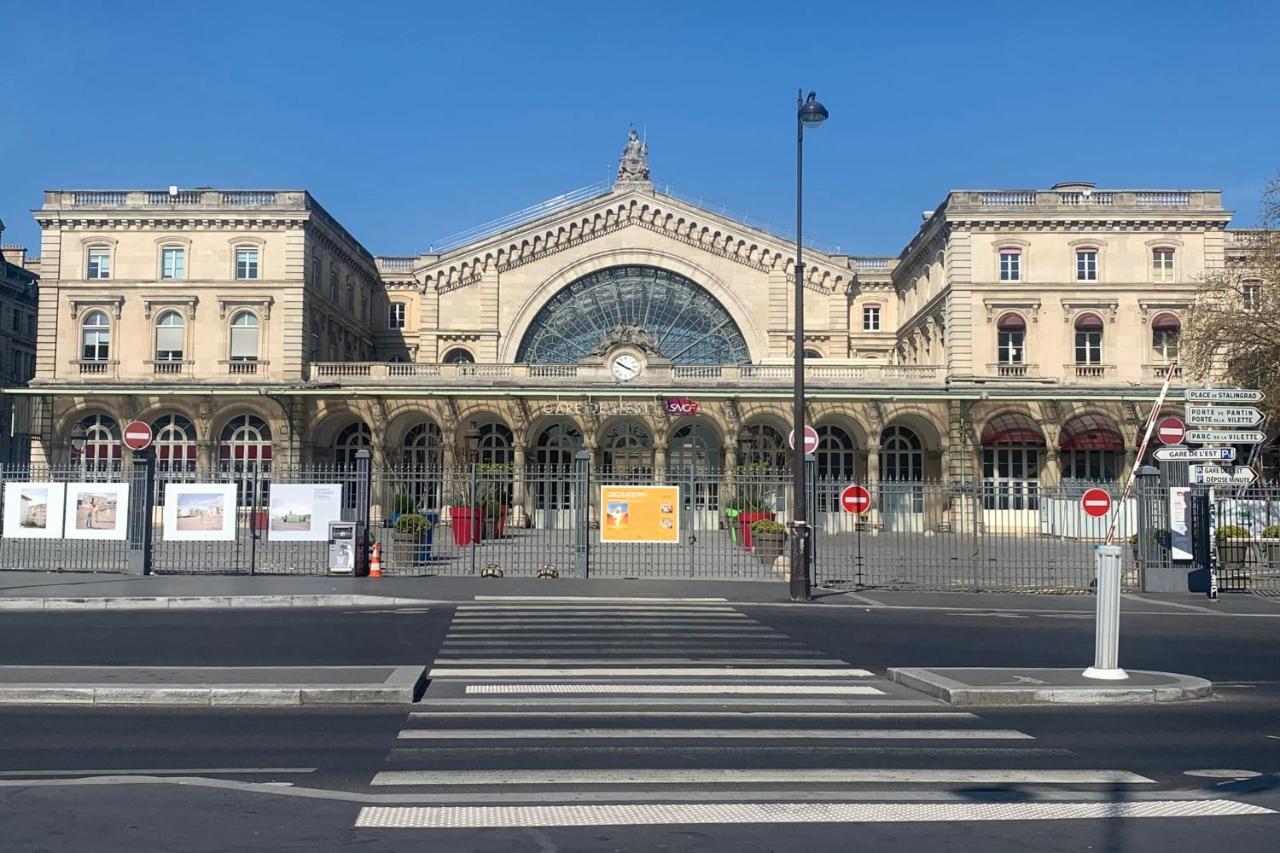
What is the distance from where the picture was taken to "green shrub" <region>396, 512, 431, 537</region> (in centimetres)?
2605

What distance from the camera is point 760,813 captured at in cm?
677

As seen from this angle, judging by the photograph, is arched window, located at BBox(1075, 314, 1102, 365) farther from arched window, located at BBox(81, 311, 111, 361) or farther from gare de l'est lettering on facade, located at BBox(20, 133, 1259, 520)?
arched window, located at BBox(81, 311, 111, 361)

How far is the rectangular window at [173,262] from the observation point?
46.6 metres

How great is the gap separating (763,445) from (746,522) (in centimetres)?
1793

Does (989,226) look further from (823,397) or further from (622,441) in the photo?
(622,441)

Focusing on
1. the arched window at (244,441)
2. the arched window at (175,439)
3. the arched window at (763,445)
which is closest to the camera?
the arched window at (763,445)

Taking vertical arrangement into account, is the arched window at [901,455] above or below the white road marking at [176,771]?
above

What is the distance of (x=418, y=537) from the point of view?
86.3 feet

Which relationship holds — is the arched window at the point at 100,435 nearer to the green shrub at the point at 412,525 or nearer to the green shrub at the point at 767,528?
the green shrub at the point at 412,525

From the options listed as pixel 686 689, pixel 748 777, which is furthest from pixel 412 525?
pixel 748 777

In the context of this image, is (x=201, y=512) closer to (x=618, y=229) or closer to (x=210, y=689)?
(x=210, y=689)

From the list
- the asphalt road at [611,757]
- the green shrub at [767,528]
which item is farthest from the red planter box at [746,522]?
the asphalt road at [611,757]

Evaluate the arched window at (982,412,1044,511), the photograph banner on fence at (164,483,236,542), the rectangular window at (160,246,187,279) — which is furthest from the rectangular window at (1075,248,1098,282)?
the rectangular window at (160,246,187,279)

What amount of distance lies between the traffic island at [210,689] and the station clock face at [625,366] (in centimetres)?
3552
